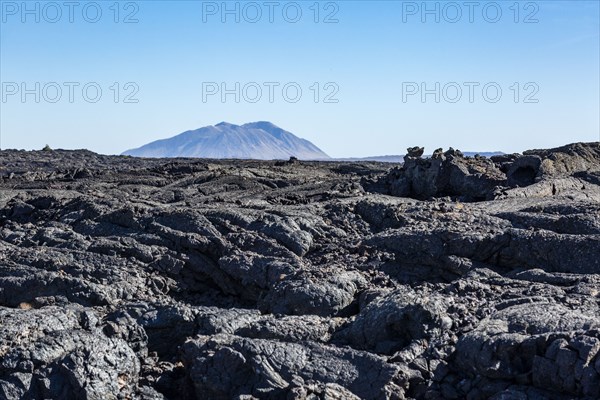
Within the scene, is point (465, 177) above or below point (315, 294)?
above

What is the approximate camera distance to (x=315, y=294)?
11094mm

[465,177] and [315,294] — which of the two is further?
[465,177]

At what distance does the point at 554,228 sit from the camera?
45.0 ft

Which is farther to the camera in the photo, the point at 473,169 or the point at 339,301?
the point at 473,169

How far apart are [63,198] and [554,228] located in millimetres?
11589

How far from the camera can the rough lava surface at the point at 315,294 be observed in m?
8.74

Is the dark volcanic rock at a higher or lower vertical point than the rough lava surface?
higher

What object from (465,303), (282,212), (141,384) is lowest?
(141,384)

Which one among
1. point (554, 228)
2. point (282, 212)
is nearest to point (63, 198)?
point (282, 212)

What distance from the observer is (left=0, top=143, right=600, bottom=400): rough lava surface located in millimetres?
8742

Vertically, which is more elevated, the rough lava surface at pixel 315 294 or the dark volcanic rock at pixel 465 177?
the dark volcanic rock at pixel 465 177

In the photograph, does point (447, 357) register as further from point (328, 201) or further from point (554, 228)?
point (328, 201)

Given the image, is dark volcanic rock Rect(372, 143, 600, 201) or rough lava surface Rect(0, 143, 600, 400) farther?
dark volcanic rock Rect(372, 143, 600, 201)

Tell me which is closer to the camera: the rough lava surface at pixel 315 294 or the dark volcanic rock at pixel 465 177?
the rough lava surface at pixel 315 294
